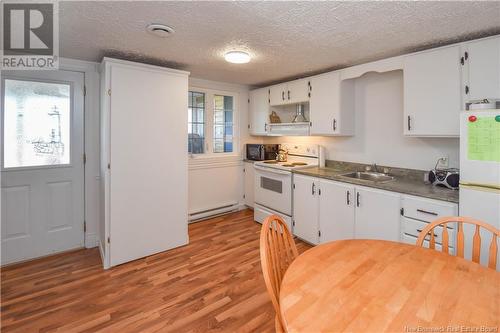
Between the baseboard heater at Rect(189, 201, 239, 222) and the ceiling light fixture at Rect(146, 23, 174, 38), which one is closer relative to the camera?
the ceiling light fixture at Rect(146, 23, 174, 38)

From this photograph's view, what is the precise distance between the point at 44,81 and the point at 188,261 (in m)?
2.53

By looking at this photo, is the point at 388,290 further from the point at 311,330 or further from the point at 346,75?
the point at 346,75

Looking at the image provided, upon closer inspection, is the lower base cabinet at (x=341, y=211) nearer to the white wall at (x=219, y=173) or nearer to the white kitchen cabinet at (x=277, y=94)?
the white kitchen cabinet at (x=277, y=94)

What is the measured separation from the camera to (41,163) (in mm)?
2822

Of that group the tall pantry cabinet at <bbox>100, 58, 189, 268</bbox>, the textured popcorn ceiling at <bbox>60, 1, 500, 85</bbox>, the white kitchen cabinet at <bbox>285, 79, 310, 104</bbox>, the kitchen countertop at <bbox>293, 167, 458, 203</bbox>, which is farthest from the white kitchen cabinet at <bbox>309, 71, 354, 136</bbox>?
the tall pantry cabinet at <bbox>100, 58, 189, 268</bbox>

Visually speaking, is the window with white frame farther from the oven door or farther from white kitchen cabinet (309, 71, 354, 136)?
white kitchen cabinet (309, 71, 354, 136)

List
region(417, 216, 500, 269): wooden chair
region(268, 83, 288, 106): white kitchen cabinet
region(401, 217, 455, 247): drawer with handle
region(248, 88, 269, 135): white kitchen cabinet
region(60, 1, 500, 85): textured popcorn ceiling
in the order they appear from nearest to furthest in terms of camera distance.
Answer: region(417, 216, 500, 269): wooden chair
region(60, 1, 500, 85): textured popcorn ceiling
region(401, 217, 455, 247): drawer with handle
region(268, 83, 288, 106): white kitchen cabinet
region(248, 88, 269, 135): white kitchen cabinet

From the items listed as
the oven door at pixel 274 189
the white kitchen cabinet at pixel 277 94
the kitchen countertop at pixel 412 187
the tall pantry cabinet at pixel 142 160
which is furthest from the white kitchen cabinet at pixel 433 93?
the tall pantry cabinet at pixel 142 160

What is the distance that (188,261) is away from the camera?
2.77m

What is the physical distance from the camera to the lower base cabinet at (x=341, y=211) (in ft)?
7.89

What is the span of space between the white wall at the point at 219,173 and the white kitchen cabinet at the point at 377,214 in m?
2.29

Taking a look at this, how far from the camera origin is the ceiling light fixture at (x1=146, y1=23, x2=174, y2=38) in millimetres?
1956

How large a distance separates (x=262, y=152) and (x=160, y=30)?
2574mm

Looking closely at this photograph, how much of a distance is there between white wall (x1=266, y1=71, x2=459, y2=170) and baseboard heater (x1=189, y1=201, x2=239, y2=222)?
1.99m
